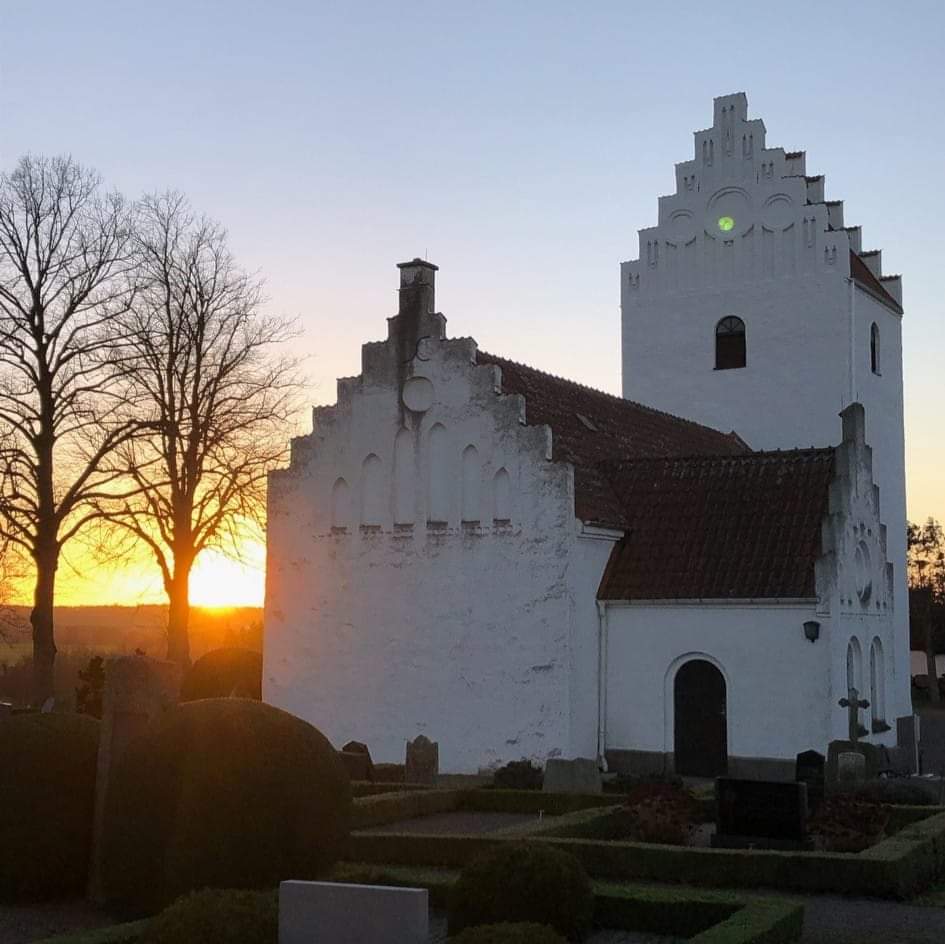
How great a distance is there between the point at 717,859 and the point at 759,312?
2708cm

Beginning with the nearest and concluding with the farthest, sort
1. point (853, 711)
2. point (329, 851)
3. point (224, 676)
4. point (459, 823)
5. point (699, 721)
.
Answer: point (329, 851)
point (459, 823)
point (853, 711)
point (699, 721)
point (224, 676)

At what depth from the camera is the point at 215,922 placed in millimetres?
9734

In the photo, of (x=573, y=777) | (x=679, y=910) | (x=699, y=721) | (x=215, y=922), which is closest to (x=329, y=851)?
(x=679, y=910)

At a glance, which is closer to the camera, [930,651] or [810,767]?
[810,767]

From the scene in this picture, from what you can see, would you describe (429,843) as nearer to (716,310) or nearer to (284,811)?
(284,811)

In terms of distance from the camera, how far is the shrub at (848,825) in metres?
16.2

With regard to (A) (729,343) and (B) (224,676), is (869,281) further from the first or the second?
(B) (224,676)

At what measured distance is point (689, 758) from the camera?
26.0 meters

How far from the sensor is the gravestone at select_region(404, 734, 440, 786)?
79.4 feet

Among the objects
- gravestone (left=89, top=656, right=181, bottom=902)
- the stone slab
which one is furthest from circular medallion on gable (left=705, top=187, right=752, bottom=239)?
the stone slab

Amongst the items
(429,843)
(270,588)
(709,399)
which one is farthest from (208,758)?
(709,399)

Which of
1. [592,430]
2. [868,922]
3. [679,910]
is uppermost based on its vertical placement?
[592,430]

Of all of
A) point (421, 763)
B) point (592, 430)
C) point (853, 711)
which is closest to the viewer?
point (421, 763)

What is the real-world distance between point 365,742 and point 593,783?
7.91 meters
